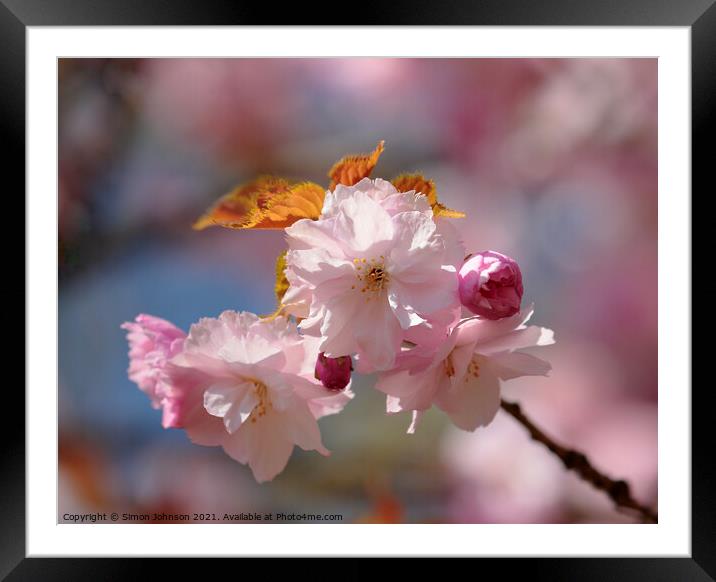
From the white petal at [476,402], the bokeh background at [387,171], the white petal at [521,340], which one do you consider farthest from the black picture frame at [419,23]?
the white petal at [521,340]

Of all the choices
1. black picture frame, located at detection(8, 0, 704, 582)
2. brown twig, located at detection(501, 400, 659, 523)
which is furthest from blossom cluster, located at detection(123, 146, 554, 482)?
black picture frame, located at detection(8, 0, 704, 582)

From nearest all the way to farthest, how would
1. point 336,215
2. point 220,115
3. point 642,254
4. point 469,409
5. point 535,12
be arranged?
1. point 336,215
2. point 469,409
3. point 535,12
4. point 642,254
5. point 220,115

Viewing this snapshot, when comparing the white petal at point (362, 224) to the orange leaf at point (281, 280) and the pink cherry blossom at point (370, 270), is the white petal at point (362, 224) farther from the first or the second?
the orange leaf at point (281, 280)

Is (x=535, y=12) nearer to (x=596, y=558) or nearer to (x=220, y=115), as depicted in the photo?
(x=220, y=115)

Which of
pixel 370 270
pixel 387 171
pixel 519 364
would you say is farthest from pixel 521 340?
pixel 387 171

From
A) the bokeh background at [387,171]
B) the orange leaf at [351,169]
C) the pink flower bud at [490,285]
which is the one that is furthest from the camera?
the bokeh background at [387,171]

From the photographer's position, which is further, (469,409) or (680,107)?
(680,107)

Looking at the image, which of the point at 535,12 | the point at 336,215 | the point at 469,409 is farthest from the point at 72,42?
the point at 469,409

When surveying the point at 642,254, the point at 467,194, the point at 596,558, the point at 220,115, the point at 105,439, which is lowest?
the point at 596,558
